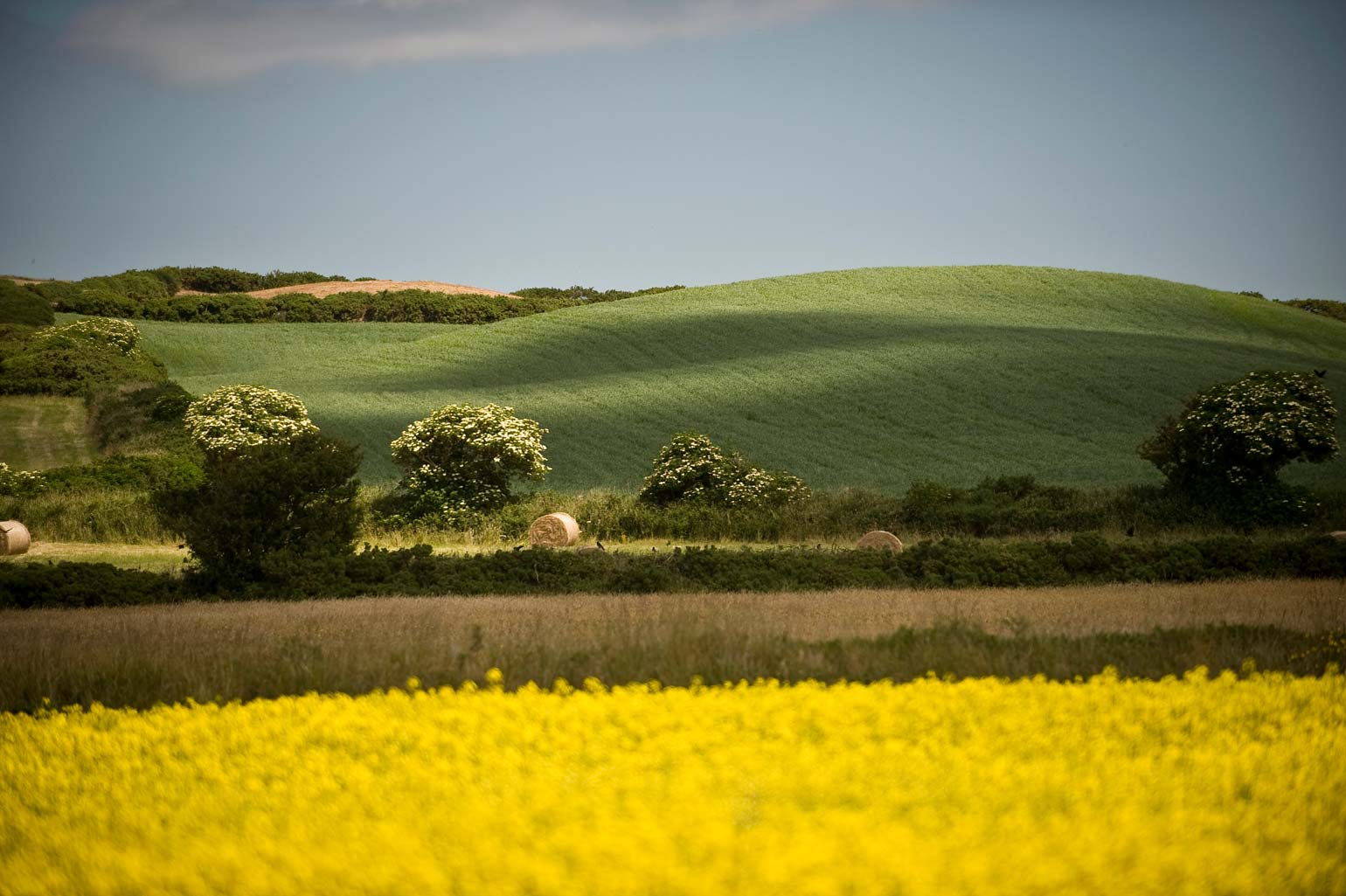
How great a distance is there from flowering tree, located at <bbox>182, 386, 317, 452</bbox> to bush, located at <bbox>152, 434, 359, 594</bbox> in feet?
52.1

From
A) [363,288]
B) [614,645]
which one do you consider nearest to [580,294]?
[363,288]

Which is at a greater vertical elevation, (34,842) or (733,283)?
(733,283)

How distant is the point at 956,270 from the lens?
80.5m

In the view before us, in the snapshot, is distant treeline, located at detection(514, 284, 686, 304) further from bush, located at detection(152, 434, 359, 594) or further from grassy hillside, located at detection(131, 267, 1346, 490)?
bush, located at detection(152, 434, 359, 594)

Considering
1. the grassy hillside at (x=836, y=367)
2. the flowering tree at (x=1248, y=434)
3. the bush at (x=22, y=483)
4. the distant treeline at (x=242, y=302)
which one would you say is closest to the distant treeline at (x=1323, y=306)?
the grassy hillside at (x=836, y=367)

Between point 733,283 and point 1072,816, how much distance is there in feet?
248

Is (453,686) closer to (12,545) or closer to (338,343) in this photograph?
(12,545)

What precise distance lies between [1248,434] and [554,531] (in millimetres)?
14767

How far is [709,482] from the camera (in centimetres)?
2927

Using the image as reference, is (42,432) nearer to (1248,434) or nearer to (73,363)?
(73,363)

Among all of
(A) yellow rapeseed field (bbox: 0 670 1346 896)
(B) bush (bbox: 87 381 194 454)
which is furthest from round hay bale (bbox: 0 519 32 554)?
(A) yellow rapeseed field (bbox: 0 670 1346 896)

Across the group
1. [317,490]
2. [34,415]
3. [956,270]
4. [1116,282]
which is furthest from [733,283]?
[317,490]

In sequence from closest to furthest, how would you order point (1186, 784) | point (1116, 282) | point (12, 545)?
point (1186, 784) < point (12, 545) < point (1116, 282)

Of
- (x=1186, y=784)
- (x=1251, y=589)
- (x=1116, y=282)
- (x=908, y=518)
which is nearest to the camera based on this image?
(x=1186, y=784)
